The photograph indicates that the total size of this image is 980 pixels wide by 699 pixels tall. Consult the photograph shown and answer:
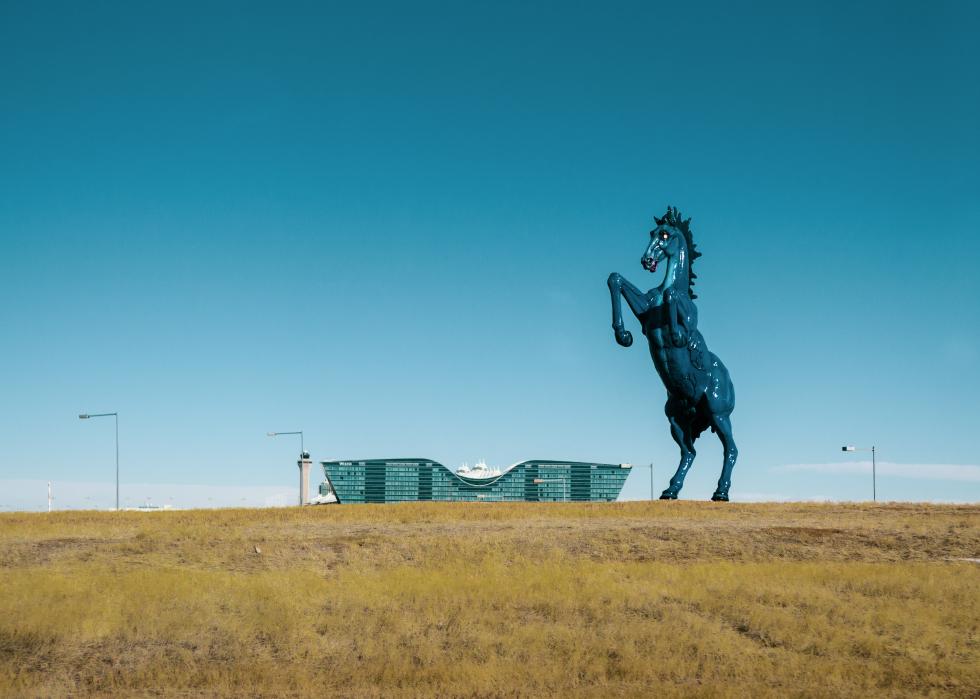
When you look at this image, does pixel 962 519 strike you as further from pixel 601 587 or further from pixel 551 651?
pixel 551 651

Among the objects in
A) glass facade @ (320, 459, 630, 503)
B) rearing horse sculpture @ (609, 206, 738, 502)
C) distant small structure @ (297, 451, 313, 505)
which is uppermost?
rearing horse sculpture @ (609, 206, 738, 502)

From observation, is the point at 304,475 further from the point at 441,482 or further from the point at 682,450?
the point at 441,482

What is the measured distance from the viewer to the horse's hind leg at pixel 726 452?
3888 centimetres

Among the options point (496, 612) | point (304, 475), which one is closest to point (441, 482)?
point (304, 475)

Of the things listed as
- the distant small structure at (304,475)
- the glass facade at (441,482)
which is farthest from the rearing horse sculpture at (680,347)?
the glass facade at (441,482)

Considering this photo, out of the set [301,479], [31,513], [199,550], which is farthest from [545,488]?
[199,550]

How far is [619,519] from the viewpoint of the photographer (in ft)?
101

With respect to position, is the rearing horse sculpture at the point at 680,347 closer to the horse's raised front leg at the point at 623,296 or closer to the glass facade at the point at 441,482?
the horse's raised front leg at the point at 623,296

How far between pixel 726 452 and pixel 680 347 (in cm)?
511

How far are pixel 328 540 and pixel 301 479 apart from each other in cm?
4643

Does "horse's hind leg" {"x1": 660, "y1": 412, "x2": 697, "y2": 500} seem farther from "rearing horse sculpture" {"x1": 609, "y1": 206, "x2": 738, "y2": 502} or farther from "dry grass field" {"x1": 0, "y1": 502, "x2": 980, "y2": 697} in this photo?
"dry grass field" {"x1": 0, "y1": 502, "x2": 980, "y2": 697}

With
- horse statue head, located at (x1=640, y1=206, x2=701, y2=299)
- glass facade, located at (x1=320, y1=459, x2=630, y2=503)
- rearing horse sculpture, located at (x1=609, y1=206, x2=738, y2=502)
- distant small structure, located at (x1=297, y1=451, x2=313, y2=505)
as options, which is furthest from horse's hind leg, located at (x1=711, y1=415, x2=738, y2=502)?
glass facade, located at (x1=320, y1=459, x2=630, y2=503)

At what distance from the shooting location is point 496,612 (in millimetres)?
16359

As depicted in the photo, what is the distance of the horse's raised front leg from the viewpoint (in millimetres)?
36625
